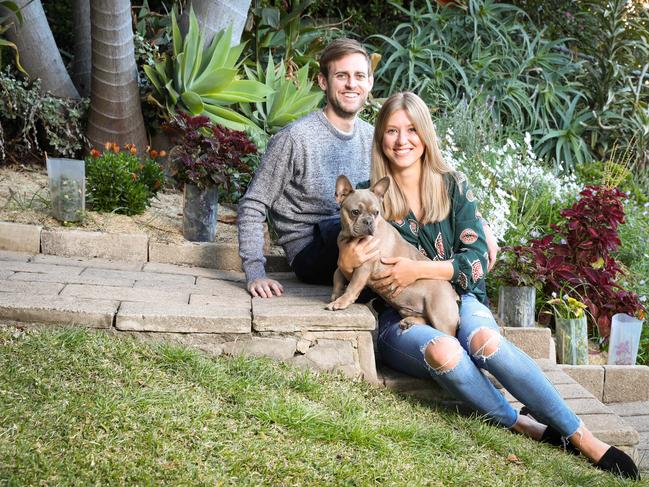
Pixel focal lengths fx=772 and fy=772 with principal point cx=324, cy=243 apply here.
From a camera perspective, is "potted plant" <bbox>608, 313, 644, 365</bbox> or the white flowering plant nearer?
"potted plant" <bbox>608, 313, 644, 365</bbox>

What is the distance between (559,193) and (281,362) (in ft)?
11.2

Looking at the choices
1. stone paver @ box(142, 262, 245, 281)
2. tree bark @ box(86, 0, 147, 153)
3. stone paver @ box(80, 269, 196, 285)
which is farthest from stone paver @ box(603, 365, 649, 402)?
tree bark @ box(86, 0, 147, 153)

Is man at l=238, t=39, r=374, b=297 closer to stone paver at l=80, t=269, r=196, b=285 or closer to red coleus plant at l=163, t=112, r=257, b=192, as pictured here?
stone paver at l=80, t=269, r=196, b=285

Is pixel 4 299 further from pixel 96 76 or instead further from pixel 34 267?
pixel 96 76

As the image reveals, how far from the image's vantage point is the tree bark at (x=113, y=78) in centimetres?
584

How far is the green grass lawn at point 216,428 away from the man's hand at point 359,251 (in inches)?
22.3

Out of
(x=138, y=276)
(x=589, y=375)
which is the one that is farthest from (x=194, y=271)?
(x=589, y=375)

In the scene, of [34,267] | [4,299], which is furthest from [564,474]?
[34,267]

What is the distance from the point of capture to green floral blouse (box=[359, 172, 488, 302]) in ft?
12.2

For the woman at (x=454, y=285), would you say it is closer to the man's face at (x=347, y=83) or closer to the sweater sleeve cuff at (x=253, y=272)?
the man's face at (x=347, y=83)

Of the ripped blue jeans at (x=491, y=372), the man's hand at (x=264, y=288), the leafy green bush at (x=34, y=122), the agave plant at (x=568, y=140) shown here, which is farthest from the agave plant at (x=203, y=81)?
the agave plant at (x=568, y=140)

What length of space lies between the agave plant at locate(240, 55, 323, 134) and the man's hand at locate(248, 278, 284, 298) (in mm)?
2634

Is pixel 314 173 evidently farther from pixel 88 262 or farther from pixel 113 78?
pixel 113 78

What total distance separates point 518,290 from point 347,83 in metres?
1.66
